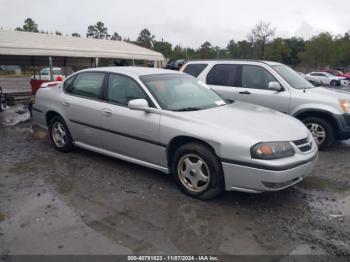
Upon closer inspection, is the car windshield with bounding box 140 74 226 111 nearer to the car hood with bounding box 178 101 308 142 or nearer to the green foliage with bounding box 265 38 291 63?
the car hood with bounding box 178 101 308 142

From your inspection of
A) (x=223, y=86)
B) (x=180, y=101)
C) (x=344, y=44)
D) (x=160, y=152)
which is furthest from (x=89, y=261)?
(x=344, y=44)

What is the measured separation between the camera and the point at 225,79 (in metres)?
7.59

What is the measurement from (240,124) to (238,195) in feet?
3.04

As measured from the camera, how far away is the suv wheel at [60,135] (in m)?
5.99

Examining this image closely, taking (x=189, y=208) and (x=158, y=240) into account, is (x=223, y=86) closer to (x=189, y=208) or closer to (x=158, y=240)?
(x=189, y=208)

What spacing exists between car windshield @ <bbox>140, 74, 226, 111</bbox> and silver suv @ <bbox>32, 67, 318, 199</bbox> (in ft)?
0.04

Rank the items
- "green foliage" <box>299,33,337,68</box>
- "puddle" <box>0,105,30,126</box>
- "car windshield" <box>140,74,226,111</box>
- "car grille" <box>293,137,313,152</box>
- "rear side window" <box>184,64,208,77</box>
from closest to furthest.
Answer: "car grille" <box>293,137,313,152</box> → "car windshield" <box>140,74,226,111</box> → "rear side window" <box>184,64,208,77</box> → "puddle" <box>0,105,30,126</box> → "green foliage" <box>299,33,337,68</box>

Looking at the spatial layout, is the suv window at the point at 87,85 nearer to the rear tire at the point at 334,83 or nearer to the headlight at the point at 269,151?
the headlight at the point at 269,151

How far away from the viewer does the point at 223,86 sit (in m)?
7.57

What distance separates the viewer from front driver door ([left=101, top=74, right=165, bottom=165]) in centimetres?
455

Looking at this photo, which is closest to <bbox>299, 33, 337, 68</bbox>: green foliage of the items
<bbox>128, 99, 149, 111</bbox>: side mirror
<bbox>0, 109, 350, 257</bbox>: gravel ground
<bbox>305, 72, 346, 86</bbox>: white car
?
<bbox>305, 72, 346, 86</bbox>: white car

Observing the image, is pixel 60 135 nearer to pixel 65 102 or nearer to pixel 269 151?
pixel 65 102

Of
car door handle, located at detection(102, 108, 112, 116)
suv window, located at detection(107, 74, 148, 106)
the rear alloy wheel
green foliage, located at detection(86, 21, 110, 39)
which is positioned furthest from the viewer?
green foliage, located at detection(86, 21, 110, 39)

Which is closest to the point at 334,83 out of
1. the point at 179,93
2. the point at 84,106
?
the point at 179,93
